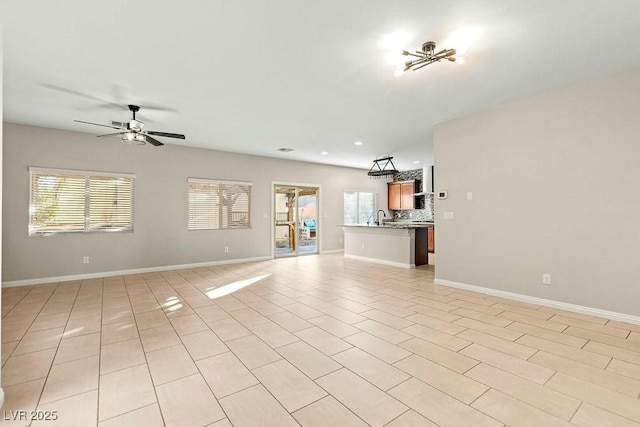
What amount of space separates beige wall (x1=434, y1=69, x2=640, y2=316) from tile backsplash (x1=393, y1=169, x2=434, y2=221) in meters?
4.87

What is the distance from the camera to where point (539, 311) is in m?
3.52

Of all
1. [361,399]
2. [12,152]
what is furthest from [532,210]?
[12,152]

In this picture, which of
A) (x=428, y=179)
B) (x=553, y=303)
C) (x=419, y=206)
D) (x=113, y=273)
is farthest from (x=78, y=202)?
(x=419, y=206)

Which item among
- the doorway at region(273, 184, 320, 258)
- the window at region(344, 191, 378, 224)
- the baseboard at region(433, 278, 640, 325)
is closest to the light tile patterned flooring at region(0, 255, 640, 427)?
the baseboard at region(433, 278, 640, 325)

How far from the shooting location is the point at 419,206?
378 inches

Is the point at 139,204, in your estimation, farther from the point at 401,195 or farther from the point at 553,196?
the point at 401,195

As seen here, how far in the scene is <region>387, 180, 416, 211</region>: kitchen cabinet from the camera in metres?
9.62

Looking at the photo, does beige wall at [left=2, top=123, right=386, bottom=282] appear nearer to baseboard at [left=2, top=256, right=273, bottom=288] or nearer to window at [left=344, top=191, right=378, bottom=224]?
baseboard at [left=2, top=256, right=273, bottom=288]

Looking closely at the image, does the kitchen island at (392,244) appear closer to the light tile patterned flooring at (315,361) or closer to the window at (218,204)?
the light tile patterned flooring at (315,361)

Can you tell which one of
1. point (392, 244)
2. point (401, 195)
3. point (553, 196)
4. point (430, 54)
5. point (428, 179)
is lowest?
point (392, 244)

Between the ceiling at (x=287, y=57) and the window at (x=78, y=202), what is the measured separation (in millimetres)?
936

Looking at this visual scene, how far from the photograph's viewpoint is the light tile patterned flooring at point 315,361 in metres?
1.78

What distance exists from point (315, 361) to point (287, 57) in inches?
108

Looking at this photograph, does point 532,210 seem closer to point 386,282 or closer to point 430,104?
point 430,104
